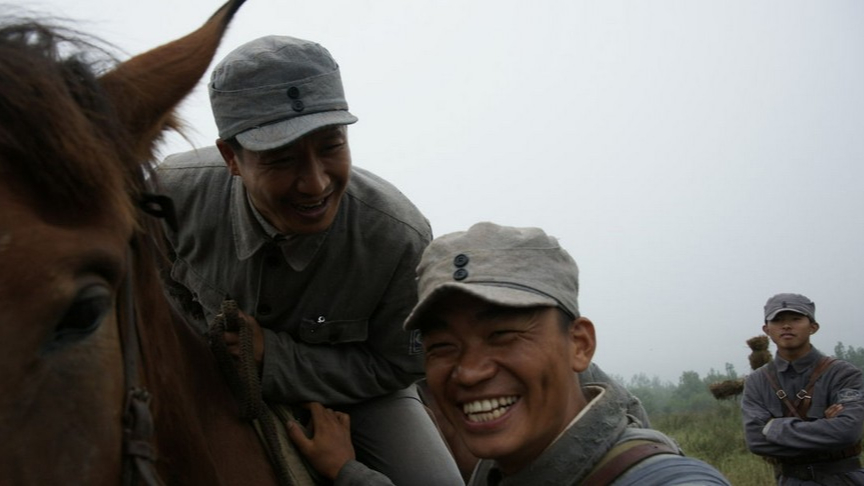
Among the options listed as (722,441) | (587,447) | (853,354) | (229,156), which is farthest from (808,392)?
(853,354)

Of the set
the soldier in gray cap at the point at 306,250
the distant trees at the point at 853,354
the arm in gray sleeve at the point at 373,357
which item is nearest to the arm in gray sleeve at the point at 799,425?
the soldier in gray cap at the point at 306,250

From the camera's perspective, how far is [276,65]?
9.83 ft

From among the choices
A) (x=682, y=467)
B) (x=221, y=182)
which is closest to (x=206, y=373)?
(x=221, y=182)

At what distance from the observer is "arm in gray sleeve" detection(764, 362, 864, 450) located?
7918mm

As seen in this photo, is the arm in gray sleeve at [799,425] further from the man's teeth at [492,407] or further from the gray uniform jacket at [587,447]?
the man's teeth at [492,407]

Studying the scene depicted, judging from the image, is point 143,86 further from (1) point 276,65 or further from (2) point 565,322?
(2) point 565,322

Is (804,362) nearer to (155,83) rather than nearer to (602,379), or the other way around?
(602,379)

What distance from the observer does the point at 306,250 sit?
10.4ft

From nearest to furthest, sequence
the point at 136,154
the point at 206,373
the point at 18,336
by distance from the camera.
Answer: the point at 18,336 < the point at 136,154 < the point at 206,373

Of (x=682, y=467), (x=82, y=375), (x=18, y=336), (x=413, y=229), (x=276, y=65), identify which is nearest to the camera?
(x=18, y=336)

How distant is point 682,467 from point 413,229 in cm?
162

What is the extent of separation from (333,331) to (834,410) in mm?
6417

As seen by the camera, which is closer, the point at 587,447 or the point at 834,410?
the point at 587,447

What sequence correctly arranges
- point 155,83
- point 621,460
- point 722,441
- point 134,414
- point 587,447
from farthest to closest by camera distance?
point 722,441
point 155,83
point 587,447
point 621,460
point 134,414
